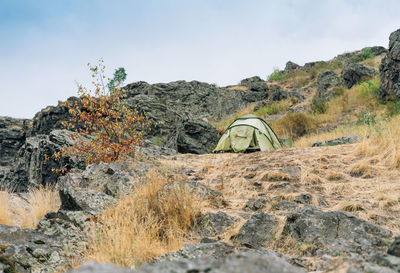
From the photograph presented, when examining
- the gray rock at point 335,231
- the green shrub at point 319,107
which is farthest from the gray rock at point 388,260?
the green shrub at point 319,107

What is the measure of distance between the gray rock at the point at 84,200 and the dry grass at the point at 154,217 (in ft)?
0.89

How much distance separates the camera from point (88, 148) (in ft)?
29.1

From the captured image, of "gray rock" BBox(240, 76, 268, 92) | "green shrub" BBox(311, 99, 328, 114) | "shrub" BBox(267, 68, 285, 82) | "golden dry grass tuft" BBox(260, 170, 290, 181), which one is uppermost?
"shrub" BBox(267, 68, 285, 82)

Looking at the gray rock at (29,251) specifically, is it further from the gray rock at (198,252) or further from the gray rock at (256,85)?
the gray rock at (256,85)

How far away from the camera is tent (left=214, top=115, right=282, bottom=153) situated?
1218 centimetres

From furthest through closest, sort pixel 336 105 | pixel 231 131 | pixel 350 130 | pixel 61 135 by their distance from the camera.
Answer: pixel 336 105, pixel 231 131, pixel 350 130, pixel 61 135

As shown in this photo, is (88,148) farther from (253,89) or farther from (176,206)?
(253,89)

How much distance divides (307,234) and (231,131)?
952cm

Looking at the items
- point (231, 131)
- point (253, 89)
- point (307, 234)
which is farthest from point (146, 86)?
point (307, 234)

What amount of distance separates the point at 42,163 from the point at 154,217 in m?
8.18

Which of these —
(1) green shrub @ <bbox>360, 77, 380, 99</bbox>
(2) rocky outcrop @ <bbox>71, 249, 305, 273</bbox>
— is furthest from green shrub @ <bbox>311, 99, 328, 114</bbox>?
(2) rocky outcrop @ <bbox>71, 249, 305, 273</bbox>

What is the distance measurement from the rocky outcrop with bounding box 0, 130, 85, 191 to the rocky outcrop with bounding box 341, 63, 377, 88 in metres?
17.9

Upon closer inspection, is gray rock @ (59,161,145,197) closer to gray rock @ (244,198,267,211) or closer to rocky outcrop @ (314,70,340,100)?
gray rock @ (244,198,267,211)

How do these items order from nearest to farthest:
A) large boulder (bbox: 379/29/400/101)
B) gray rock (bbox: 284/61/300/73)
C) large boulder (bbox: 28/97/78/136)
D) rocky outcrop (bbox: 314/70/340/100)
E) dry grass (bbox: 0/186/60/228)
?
dry grass (bbox: 0/186/60/228)
large boulder (bbox: 379/29/400/101)
large boulder (bbox: 28/97/78/136)
rocky outcrop (bbox: 314/70/340/100)
gray rock (bbox: 284/61/300/73)
